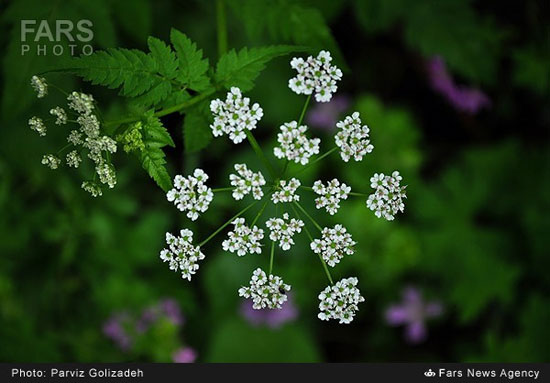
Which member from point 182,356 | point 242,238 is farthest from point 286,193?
point 182,356

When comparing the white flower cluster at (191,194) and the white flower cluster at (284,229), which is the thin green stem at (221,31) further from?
the white flower cluster at (284,229)

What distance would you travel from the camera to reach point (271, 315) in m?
5.61

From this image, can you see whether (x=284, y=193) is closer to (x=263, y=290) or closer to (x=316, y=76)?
(x=263, y=290)

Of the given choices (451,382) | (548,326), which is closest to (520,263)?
(548,326)

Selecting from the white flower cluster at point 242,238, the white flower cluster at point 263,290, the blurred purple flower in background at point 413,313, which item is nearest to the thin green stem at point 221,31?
the white flower cluster at point 242,238

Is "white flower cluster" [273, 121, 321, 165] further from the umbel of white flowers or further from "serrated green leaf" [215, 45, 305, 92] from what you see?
"serrated green leaf" [215, 45, 305, 92]

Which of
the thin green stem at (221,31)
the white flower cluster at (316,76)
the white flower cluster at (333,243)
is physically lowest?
the white flower cluster at (333,243)

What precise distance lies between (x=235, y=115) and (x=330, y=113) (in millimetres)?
3791

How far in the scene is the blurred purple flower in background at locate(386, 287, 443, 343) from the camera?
5340 millimetres

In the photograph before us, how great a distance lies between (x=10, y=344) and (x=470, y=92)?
4549mm

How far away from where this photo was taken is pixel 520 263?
5.32 m

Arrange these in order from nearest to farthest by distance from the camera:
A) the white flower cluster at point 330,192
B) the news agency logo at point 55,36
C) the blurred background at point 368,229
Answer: the white flower cluster at point 330,192 → the news agency logo at point 55,36 → the blurred background at point 368,229

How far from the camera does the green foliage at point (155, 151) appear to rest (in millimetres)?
2439

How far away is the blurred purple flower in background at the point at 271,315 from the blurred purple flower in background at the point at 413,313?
92 centimetres
